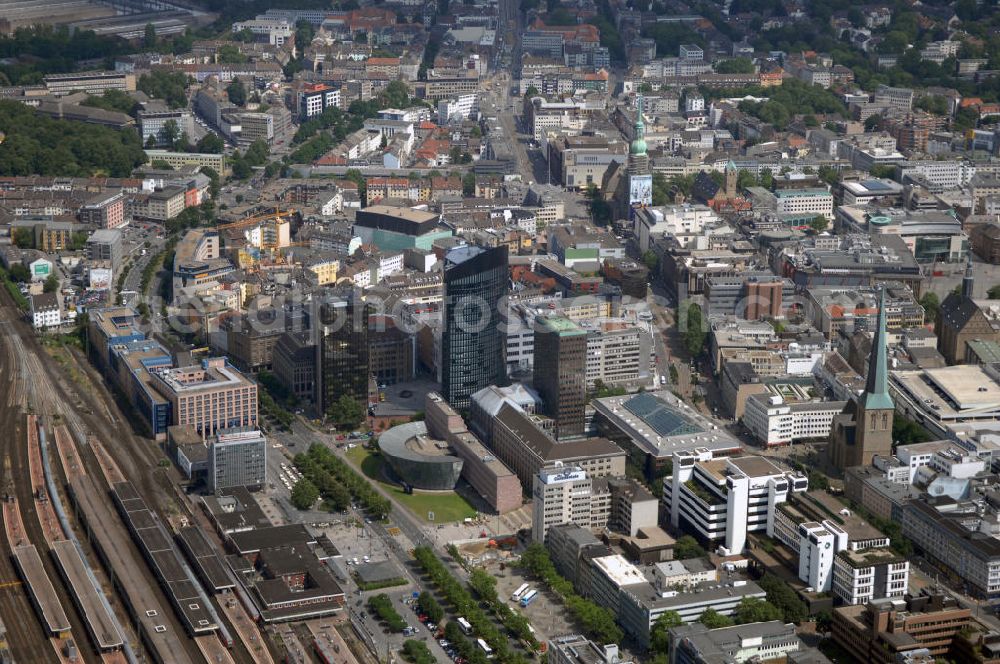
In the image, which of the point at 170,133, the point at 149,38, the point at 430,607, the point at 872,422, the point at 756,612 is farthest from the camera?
the point at 149,38

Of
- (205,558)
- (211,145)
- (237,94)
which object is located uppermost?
(237,94)

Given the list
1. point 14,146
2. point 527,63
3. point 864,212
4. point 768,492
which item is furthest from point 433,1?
point 768,492

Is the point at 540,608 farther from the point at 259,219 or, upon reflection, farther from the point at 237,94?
the point at 237,94

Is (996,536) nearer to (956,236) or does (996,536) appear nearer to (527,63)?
(956,236)

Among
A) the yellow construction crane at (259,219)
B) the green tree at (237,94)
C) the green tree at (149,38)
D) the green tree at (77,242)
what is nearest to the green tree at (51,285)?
the green tree at (77,242)

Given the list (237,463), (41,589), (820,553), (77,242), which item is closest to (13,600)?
(41,589)

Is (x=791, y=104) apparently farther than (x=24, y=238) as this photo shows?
Yes
